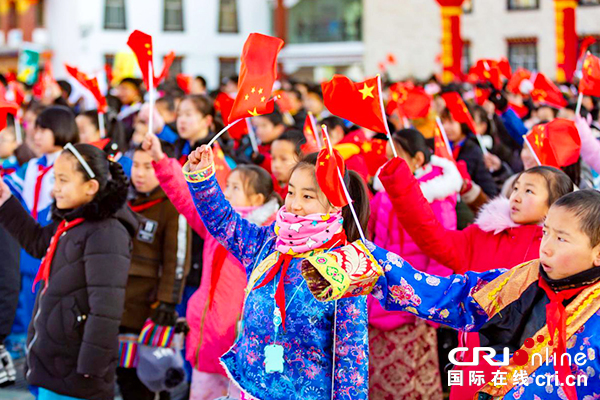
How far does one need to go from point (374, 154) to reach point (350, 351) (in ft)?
8.24

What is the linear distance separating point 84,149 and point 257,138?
3.50 m

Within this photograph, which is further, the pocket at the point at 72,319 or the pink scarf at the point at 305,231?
the pocket at the point at 72,319

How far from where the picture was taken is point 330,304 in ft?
8.96

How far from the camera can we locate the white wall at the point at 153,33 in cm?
2589

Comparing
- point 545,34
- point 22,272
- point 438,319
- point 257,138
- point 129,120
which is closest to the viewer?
point 438,319

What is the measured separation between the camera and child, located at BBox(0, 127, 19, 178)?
19.9 ft

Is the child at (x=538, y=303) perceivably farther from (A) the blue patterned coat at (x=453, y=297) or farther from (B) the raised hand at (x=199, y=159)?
(B) the raised hand at (x=199, y=159)

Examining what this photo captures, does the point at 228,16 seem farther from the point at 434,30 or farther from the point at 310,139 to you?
the point at 310,139

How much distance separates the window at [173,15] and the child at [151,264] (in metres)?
23.2

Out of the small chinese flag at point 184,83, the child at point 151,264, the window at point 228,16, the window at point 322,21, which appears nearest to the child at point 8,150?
the child at point 151,264

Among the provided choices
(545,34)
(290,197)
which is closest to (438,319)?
(290,197)

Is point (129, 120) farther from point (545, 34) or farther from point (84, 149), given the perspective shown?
point (545, 34)

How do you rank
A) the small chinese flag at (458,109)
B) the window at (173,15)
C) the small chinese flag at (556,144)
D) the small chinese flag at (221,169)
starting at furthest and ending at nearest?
the window at (173,15) < the small chinese flag at (458,109) < the small chinese flag at (221,169) < the small chinese flag at (556,144)

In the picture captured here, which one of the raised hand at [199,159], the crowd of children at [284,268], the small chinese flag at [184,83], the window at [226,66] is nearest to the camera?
the crowd of children at [284,268]
